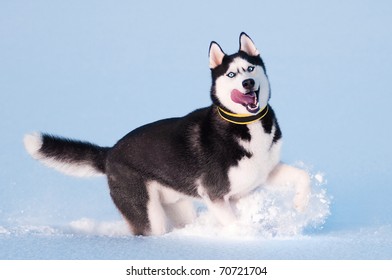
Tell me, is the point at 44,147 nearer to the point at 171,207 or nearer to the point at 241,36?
the point at 171,207

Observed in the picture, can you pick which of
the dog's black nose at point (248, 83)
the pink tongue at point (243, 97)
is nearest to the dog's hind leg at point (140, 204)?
the pink tongue at point (243, 97)

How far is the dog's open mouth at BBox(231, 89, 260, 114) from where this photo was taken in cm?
691

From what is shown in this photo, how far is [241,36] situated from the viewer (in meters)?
7.21

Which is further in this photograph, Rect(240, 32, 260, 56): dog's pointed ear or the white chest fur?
Rect(240, 32, 260, 56): dog's pointed ear

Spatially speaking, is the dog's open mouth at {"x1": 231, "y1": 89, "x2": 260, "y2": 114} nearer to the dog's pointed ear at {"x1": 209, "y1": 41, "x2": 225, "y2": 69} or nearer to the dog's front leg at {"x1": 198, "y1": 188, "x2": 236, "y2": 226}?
the dog's pointed ear at {"x1": 209, "y1": 41, "x2": 225, "y2": 69}

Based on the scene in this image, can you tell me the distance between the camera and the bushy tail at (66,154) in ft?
25.7

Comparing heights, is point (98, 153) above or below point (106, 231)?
above

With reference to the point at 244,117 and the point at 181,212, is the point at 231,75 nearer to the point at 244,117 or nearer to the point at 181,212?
the point at 244,117

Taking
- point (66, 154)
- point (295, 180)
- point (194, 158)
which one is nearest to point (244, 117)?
point (194, 158)

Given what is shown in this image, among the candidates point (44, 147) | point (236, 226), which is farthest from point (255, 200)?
point (44, 147)

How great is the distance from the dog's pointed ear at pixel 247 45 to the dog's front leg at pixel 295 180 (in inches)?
38.9

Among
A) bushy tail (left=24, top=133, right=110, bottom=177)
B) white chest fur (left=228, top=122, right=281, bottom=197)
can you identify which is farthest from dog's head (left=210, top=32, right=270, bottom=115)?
bushy tail (left=24, top=133, right=110, bottom=177)

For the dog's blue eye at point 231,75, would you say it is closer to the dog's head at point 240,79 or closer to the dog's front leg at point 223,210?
the dog's head at point 240,79

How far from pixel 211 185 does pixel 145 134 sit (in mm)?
862
